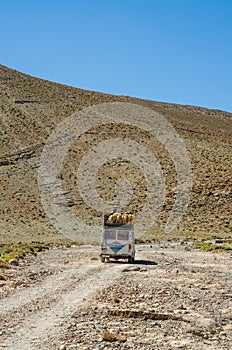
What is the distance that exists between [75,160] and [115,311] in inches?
2428

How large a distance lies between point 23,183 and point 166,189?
16250 mm

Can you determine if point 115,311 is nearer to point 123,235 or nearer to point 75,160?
point 123,235

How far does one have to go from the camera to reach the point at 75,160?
72438 millimetres

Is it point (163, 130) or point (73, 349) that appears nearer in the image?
point (73, 349)

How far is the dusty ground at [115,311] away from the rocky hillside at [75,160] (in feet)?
109

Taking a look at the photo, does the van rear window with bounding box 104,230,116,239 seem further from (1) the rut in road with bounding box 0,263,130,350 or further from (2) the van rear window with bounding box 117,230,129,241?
(1) the rut in road with bounding box 0,263,130,350

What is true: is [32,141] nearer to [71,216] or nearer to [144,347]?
[71,216]

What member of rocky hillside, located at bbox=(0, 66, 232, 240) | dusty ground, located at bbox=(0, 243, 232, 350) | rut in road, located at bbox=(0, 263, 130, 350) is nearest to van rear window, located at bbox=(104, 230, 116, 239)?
dusty ground, located at bbox=(0, 243, 232, 350)

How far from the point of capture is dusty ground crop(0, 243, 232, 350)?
877cm

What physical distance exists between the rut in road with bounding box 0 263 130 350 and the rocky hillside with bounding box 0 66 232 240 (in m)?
33.6

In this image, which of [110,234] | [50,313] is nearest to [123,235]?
[110,234]

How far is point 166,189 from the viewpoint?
65000mm

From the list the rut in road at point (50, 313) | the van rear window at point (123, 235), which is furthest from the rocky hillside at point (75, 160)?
the rut in road at point (50, 313)

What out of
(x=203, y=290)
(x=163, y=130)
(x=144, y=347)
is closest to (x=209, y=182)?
(x=163, y=130)
